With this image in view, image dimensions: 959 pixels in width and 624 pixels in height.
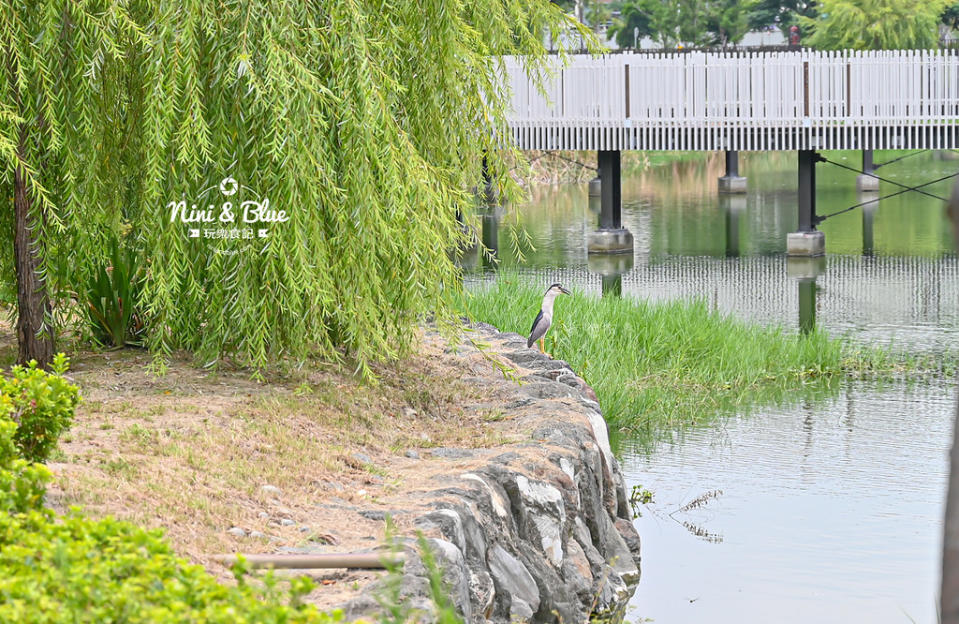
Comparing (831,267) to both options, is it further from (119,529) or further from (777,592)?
(119,529)

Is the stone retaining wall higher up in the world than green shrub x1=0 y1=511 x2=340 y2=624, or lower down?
lower down

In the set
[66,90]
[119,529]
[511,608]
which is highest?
[66,90]

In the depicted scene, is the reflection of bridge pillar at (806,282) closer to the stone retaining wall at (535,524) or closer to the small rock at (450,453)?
the stone retaining wall at (535,524)

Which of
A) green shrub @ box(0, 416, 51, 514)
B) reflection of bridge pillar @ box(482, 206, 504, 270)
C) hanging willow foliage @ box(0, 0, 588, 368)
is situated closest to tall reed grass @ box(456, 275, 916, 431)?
hanging willow foliage @ box(0, 0, 588, 368)

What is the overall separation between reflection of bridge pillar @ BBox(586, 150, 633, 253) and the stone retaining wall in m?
15.5

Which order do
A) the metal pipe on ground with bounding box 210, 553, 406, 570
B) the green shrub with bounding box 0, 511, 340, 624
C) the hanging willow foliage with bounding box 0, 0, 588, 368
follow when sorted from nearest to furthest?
the green shrub with bounding box 0, 511, 340, 624 → the metal pipe on ground with bounding box 210, 553, 406, 570 → the hanging willow foliage with bounding box 0, 0, 588, 368

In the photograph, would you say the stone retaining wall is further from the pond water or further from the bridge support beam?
the bridge support beam

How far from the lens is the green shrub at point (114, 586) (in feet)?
10.8

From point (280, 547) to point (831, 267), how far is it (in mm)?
18721

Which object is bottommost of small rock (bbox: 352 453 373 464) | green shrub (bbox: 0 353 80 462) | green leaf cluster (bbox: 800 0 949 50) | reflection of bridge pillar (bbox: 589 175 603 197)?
→ small rock (bbox: 352 453 373 464)

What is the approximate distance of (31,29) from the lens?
7770 mm

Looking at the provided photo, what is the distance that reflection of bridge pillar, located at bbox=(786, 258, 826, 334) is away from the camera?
18.0 metres

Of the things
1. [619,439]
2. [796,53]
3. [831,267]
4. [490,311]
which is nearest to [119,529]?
[619,439]

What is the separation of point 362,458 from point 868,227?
22780mm
